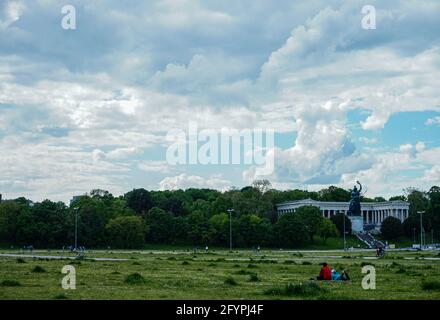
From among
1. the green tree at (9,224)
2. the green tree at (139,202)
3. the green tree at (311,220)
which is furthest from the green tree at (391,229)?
the green tree at (9,224)

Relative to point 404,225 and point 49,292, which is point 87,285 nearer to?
point 49,292

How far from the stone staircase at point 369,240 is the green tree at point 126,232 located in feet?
161

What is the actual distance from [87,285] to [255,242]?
350ft

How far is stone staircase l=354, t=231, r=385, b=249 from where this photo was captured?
139250 millimetres

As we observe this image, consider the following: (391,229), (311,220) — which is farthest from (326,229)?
(391,229)

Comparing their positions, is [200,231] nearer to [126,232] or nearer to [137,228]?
[137,228]

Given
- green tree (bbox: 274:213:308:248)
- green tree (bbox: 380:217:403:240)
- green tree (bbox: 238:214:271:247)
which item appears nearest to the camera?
green tree (bbox: 274:213:308:248)

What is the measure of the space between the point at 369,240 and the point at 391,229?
11452 mm

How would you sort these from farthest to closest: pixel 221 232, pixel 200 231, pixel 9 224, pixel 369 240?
pixel 369 240 < pixel 221 232 < pixel 200 231 < pixel 9 224

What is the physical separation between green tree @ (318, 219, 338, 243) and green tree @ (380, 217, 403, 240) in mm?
12546

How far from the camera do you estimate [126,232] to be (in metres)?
124

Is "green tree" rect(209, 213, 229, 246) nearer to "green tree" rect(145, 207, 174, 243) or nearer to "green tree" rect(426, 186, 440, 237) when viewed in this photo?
"green tree" rect(145, 207, 174, 243)

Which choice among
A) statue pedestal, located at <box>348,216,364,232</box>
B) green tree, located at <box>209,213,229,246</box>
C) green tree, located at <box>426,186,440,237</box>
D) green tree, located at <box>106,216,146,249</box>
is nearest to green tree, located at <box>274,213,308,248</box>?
green tree, located at <box>209,213,229,246</box>
